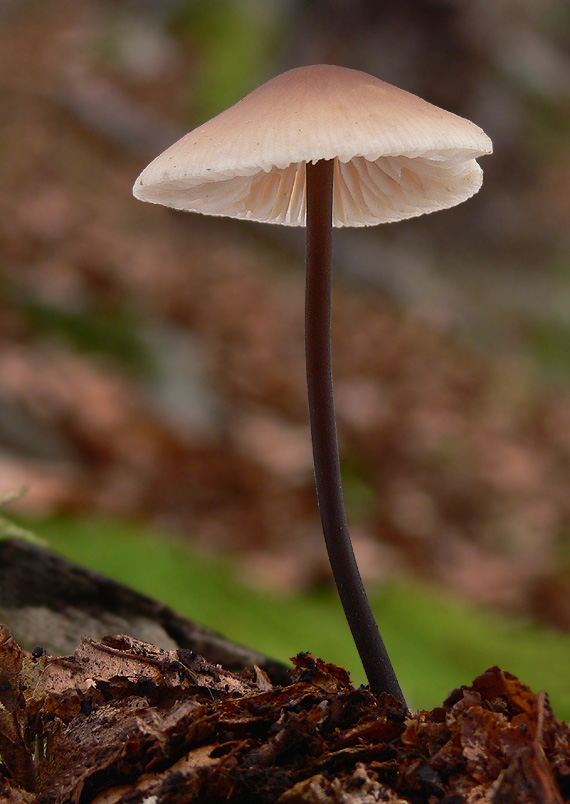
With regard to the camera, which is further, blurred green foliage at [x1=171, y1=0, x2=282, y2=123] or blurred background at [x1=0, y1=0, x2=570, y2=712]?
blurred green foliage at [x1=171, y1=0, x2=282, y2=123]

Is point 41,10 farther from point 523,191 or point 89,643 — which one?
point 89,643

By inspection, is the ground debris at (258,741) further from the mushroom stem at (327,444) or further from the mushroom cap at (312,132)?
the mushroom cap at (312,132)

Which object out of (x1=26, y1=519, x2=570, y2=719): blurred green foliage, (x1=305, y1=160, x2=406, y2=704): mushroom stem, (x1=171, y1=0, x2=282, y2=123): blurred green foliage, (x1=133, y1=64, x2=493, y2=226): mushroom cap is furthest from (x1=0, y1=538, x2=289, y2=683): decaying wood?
(x1=171, y1=0, x2=282, y2=123): blurred green foliage

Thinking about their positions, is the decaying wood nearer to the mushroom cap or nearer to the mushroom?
the mushroom

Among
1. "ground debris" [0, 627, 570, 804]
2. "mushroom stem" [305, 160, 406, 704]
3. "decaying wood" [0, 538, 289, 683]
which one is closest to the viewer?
"ground debris" [0, 627, 570, 804]

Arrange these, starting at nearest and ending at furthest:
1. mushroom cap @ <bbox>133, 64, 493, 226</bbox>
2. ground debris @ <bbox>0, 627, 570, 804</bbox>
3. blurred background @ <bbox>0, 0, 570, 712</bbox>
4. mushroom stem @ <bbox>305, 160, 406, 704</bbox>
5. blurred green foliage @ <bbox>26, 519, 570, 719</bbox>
A: 1. ground debris @ <bbox>0, 627, 570, 804</bbox>
2. mushroom cap @ <bbox>133, 64, 493, 226</bbox>
3. mushroom stem @ <bbox>305, 160, 406, 704</bbox>
4. blurred green foliage @ <bbox>26, 519, 570, 719</bbox>
5. blurred background @ <bbox>0, 0, 570, 712</bbox>

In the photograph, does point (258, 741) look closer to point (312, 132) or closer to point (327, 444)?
point (327, 444)
